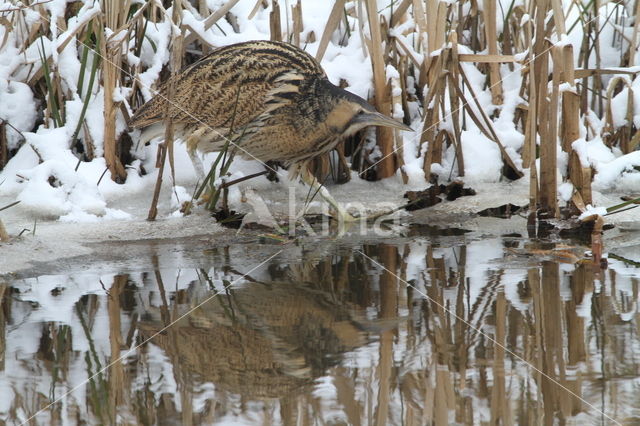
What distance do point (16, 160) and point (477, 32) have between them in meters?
2.50

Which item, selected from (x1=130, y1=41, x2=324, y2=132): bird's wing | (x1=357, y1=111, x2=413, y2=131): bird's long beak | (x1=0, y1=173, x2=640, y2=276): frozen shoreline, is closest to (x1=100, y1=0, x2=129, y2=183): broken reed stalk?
(x1=130, y1=41, x2=324, y2=132): bird's wing

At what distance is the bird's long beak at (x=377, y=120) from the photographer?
4.02 meters

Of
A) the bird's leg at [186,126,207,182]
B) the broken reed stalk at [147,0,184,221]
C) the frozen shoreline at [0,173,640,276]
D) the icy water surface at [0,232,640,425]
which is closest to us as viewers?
the icy water surface at [0,232,640,425]

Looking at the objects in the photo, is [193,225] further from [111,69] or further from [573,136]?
[573,136]

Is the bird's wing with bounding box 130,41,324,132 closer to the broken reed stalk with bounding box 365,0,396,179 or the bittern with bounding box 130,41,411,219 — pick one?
the bittern with bounding box 130,41,411,219

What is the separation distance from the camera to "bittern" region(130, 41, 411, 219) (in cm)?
411

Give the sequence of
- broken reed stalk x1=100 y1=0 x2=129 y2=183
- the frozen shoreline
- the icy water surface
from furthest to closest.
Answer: broken reed stalk x1=100 y1=0 x2=129 y2=183 → the frozen shoreline → the icy water surface

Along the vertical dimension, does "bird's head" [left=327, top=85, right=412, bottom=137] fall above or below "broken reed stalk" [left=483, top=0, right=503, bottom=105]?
below

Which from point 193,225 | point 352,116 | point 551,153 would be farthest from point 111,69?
point 551,153

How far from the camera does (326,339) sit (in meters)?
2.26

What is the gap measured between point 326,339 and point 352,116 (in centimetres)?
195

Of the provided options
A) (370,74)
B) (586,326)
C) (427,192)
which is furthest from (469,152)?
(586,326)

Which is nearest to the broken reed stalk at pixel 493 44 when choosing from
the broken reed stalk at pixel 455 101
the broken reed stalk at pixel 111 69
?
the broken reed stalk at pixel 455 101

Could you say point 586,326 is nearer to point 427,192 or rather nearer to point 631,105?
point 427,192
